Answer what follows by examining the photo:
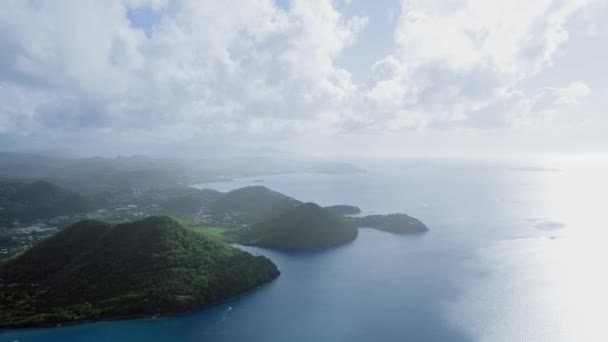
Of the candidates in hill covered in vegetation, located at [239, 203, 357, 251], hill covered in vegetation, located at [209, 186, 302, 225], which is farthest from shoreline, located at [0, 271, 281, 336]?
hill covered in vegetation, located at [209, 186, 302, 225]

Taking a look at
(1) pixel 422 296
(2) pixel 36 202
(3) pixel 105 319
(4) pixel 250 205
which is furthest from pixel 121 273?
(2) pixel 36 202

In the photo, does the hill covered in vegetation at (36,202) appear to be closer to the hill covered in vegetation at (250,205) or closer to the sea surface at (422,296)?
the hill covered in vegetation at (250,205)

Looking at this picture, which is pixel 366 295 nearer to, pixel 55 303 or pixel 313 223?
pixel 313 223

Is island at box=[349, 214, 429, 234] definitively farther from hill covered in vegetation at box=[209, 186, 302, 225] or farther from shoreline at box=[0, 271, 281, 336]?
shoreline at box=[0, 271, 281, 336]

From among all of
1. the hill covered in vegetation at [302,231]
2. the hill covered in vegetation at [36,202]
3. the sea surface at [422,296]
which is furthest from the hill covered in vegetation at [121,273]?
the hill covered in vegetation at [36,202]

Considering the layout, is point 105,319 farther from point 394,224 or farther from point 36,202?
point 36,202

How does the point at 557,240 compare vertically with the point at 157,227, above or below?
below

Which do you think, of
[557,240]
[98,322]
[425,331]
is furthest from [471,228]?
[98,322]

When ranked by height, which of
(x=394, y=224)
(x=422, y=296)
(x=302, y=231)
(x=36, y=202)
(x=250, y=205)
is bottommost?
(x=422, y=296)
